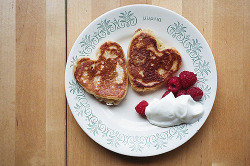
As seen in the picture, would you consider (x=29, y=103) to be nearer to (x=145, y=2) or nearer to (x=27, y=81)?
(x=27, y=81)

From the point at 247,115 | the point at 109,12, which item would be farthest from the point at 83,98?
the point at 247,115

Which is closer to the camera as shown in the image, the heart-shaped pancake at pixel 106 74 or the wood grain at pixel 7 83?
the heart-shaped pancake at pixel 106 74

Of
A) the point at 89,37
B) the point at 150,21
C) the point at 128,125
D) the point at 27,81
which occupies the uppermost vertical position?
the point at 150,21

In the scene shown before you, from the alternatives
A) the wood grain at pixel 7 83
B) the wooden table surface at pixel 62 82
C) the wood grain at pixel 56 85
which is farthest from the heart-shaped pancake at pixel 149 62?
the wood grain at pixel 7 83

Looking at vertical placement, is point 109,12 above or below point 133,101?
above

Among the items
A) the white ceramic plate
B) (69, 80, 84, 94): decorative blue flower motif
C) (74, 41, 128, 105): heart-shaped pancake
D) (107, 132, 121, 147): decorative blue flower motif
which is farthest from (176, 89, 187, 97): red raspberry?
(69, 80, 84, 94): decorative blue flower motif

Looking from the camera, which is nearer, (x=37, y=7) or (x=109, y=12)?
(x=109, y=12)

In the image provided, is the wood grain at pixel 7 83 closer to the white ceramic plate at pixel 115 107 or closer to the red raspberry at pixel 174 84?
the white ceramic plate at pixel 115 107

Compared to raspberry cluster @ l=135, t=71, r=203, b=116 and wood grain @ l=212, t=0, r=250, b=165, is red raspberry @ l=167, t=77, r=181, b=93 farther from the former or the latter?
wood grain @ l=212, t=0, r=250, b=165
